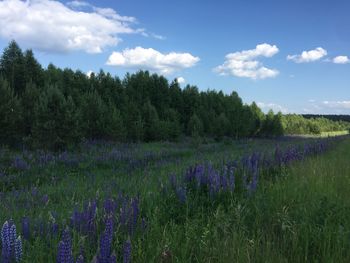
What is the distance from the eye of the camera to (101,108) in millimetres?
28750

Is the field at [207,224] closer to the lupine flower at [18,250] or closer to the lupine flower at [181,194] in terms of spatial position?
the lupine flower at [181,194]

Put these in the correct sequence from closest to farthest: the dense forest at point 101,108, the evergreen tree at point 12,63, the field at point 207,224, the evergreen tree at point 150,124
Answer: the field at point 207,224, the dense forest at point 101,108, the evergreen tree at point 12,63, the evergreen tree at point 150,124

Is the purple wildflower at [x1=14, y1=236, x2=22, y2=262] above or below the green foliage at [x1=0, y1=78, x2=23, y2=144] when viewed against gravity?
below

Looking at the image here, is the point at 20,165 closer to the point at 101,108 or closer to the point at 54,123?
the point at 54,123

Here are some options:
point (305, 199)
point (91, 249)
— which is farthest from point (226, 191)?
point (91, 249)

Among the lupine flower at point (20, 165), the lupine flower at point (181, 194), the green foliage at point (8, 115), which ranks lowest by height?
the lupine flower at point (20, 165)

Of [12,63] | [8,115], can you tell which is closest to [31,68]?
[12,63]

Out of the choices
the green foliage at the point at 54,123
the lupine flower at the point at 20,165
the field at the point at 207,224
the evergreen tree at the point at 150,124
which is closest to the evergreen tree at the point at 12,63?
the green foliage at the point at 54,123

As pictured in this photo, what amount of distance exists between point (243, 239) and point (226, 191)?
1.65 m

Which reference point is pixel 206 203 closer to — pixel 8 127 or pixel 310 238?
pixel 310 238

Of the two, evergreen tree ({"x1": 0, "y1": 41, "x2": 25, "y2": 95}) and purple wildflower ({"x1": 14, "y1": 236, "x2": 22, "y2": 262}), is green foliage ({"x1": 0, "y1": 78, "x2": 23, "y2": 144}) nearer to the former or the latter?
evergreen tree ({"x1": 0, "y1": 41, "x2": 25, "y2": 95})

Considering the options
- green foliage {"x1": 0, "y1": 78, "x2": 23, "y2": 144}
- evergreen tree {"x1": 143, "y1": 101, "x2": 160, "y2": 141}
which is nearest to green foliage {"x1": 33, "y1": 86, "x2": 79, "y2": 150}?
green foliage {"x1": 0, "y1": 78, "x2": 23, "y2": 144}

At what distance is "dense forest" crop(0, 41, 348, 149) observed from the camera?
2066 centimetres

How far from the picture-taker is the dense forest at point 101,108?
2066 centimetres
